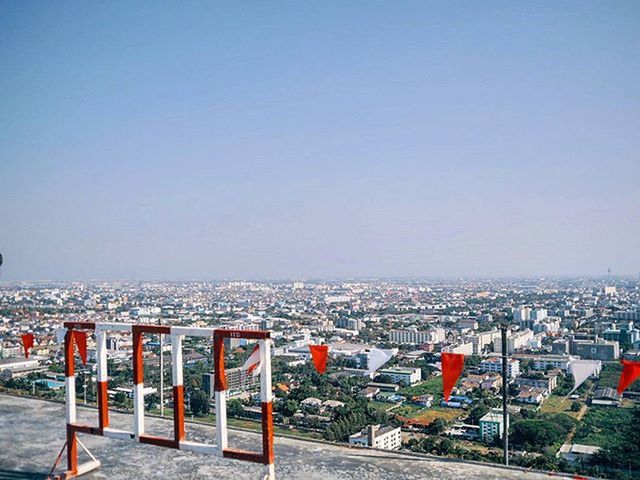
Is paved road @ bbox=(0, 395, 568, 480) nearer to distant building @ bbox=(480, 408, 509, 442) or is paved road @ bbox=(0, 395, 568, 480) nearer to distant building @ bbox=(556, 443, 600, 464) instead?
distant building @ bbox=(556, 443, 600, 464)

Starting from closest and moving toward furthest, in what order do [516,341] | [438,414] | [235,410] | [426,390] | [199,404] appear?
1. [199,404]
2. [235,410]
3. [438,414]
4. [426,390]
5. [516,341]

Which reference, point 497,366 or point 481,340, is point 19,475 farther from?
point 481,340

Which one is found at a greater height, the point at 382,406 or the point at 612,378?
the point at 612,378

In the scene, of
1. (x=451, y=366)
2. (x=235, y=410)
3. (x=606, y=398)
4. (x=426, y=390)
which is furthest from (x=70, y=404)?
(x=426, y=390)

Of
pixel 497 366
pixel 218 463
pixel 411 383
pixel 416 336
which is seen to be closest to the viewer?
pixel 218 463

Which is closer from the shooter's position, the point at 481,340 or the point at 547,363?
the point at 547,363

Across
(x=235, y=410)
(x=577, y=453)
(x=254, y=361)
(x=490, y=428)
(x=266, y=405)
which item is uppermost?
(x=254, y=361)

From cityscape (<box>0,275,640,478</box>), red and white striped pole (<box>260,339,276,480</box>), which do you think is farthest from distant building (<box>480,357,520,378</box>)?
red and white striped pole (<box>260,339,276,480</box>)
